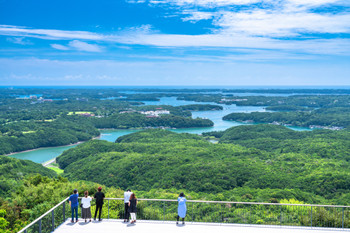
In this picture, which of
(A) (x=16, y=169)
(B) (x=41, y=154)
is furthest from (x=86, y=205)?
(B) (x=41, y=154)

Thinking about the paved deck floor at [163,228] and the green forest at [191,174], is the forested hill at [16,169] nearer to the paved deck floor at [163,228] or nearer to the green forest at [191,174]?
the green forest at [191,174]

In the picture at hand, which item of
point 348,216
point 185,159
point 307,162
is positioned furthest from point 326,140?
point 348,216

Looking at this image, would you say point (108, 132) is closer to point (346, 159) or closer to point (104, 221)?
point (346, 159)

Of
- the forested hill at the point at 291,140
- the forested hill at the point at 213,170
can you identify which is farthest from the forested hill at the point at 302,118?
the forested hill at the point at 213,170

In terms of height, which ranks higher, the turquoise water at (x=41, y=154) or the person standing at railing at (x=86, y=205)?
the person standing at railing at (x=86, y=205)

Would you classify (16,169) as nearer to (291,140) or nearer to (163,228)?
(163,228)
